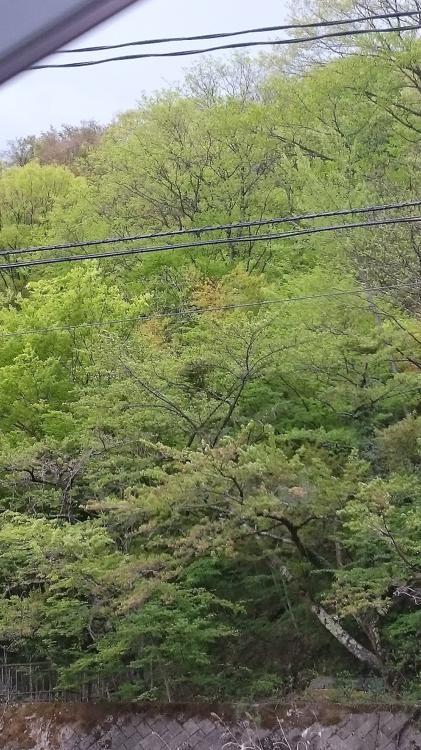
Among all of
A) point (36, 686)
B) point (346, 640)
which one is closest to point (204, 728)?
point (346, 640)

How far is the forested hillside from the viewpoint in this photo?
1077 centimetres

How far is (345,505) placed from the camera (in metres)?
10.6

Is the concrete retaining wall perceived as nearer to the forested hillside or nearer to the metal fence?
the metal fence

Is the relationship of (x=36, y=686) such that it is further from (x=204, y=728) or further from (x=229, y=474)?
(x=229, y=474)

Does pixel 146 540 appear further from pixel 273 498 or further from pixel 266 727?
pixel 266 727

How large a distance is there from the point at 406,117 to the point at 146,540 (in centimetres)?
1297

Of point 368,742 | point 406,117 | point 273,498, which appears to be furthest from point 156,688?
point 406,117

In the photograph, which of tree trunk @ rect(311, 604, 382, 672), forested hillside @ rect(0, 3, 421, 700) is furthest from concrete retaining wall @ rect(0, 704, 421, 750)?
tree trunk @ rect(311, 604, 382, 672)

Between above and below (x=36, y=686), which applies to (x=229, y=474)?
above

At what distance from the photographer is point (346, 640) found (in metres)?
11.8

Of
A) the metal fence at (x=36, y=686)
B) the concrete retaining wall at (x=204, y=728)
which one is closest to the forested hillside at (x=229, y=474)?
the metal fence at (x=36, y=686)

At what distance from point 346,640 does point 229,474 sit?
3.67 metres

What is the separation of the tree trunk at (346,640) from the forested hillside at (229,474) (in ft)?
0.07

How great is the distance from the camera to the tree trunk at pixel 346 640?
38.2ft
